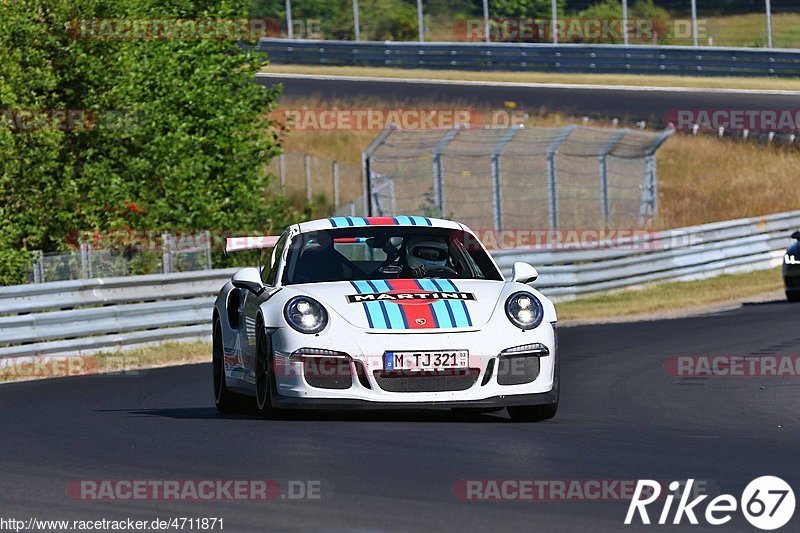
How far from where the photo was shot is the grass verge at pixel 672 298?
23.1 metres

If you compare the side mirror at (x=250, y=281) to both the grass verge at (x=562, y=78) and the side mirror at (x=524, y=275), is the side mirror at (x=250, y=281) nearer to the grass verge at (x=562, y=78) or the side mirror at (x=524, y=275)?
the side mirror at (x=524, y=275)

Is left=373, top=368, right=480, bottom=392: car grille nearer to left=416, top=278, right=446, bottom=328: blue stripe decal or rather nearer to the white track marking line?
left=416, top=278, right=446, bottom=328: blue stripe decal

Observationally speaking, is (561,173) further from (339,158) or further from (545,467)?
(545,467)

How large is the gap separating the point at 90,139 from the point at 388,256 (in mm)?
13641

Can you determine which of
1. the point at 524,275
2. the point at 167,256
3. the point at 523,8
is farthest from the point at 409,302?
the point at 523,8

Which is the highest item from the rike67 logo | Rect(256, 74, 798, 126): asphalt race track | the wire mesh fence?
the wire mesh fence

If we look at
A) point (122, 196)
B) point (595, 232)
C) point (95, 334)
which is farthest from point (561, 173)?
point (95, 334)

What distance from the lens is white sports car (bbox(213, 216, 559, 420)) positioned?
8.95 metres

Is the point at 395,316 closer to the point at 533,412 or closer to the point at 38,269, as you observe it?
the point at 533,412

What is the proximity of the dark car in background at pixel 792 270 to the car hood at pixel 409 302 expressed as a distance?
1264cm

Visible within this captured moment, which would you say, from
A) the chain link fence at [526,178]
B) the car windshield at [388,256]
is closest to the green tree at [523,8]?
the chain link fence at [526,178]

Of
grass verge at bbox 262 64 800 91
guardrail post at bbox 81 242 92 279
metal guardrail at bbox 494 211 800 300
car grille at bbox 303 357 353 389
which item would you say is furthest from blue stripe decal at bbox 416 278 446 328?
grass verge at bbox 262 64 800 91

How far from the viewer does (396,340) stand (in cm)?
891

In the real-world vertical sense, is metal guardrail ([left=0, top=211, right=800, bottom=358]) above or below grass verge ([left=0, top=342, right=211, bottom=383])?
above
